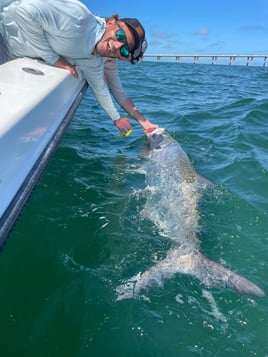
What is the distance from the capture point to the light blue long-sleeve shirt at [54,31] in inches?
148

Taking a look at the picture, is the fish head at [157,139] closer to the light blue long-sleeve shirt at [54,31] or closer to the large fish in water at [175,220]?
the large fish in water at [175,220]

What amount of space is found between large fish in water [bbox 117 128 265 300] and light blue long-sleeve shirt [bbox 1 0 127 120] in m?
1.43

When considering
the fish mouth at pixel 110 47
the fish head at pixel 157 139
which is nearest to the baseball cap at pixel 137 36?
the fish mouth at pixel 110 47

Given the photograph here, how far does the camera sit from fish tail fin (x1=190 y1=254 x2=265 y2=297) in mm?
3014

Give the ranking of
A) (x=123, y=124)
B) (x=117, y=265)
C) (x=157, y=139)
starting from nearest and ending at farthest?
(x=117, y=265) → (x=123, y=124) → (x=157, y=139)

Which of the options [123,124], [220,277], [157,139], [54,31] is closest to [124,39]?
[54,31]

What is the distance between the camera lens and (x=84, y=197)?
4469 millimetres

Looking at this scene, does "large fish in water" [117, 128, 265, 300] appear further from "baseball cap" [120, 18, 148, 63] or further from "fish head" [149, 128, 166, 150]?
"baseball cap" [120, 18, 148, 63]

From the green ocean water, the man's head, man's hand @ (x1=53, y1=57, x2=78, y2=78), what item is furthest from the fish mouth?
the green ocean water

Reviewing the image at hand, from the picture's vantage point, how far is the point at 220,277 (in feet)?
10.5

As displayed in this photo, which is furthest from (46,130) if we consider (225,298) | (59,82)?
(225,298)

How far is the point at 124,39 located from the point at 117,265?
2143 mm

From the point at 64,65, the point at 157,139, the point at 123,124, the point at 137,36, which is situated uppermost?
the point at 137,36

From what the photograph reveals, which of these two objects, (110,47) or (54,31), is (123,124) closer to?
(110,47)
